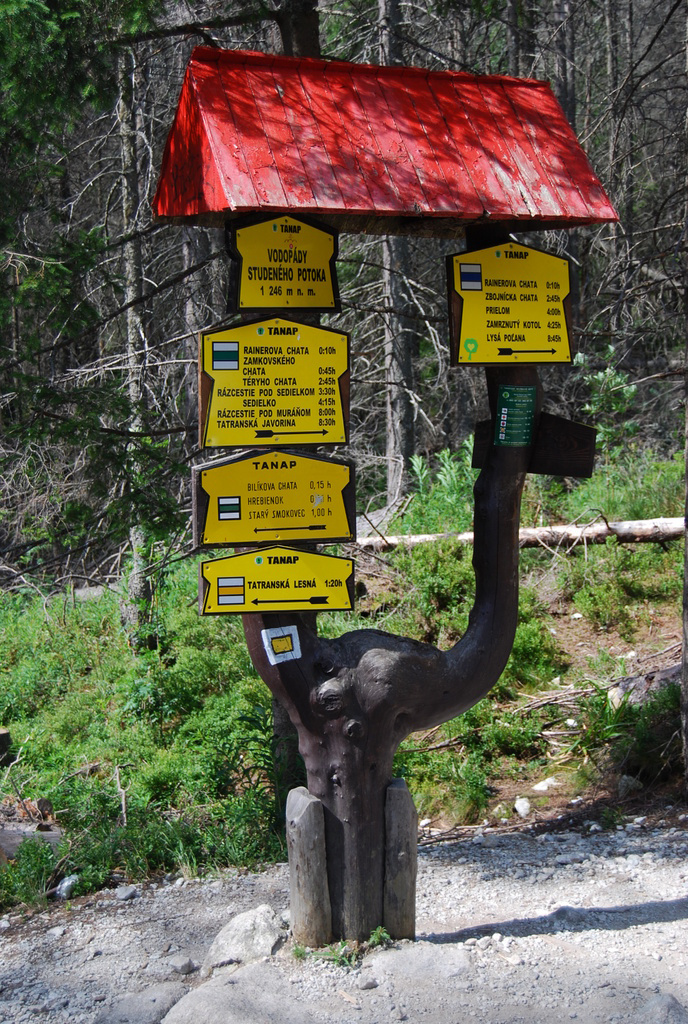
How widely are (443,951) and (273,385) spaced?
7.67 ft

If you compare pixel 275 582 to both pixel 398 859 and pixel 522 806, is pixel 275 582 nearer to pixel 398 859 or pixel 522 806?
pixel 398 859

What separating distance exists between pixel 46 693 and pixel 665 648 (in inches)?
237

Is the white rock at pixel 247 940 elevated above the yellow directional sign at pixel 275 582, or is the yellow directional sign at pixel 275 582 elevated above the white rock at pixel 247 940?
the yellow directional sign at pixel 275 582

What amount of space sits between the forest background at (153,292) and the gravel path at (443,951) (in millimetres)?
2191

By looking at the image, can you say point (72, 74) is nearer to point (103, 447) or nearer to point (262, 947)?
point (103, 447)

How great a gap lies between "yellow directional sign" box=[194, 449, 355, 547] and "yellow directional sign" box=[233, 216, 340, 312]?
24.1 inches

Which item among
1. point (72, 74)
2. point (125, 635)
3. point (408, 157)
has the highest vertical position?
point (72, 74)

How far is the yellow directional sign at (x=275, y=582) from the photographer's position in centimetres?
354

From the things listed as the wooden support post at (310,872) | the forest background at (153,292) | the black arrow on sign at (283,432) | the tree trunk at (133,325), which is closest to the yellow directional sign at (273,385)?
the black arrow on sign at (283,432)

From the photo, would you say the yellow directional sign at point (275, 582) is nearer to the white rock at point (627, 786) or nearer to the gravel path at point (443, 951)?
the gravel path at point (443, 951)

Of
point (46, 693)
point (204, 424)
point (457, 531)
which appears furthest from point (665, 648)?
point (46, 693)

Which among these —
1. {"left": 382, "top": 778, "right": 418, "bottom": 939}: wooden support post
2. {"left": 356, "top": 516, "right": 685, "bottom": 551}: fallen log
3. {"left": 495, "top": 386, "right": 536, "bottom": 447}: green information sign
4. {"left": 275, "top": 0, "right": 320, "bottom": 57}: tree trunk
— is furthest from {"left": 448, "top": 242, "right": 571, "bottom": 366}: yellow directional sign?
{"left": 356, "top": 516, "right": 685, "bottom": 551}: fallen log

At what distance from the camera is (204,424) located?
11.5 ft

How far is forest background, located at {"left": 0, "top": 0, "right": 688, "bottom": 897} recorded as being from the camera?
516cm
